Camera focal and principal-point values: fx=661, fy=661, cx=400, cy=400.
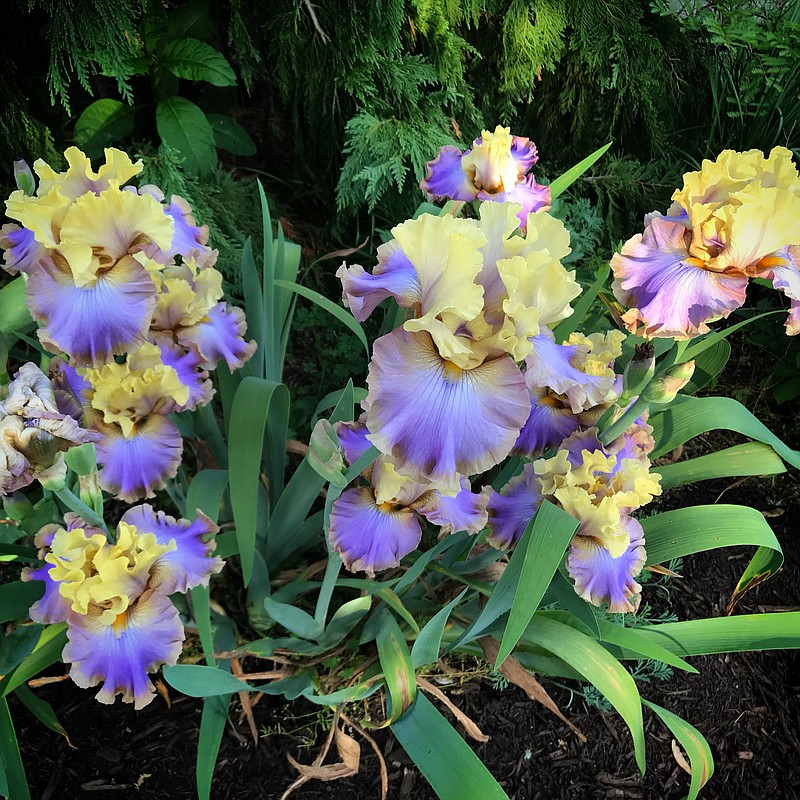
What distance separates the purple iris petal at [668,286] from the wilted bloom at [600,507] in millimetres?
268

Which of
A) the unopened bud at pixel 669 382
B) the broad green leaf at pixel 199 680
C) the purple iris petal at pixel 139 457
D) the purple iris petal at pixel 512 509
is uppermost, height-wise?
the unopened bud at pixel 669 382

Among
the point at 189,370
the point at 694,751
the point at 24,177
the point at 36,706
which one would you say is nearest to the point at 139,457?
the point at 189,370

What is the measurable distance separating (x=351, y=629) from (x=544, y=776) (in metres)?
0.66

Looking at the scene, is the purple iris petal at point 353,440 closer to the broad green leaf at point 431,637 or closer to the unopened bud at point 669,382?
the broad green leaf at point 431,637

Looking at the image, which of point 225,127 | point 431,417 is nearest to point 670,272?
point 431,417

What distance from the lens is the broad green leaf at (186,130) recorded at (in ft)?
7.22

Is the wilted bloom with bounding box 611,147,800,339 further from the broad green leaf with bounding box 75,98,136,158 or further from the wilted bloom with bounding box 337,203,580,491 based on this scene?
the broad green leaf with bounding box 75,98,136,158

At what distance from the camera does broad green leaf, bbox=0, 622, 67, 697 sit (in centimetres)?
128

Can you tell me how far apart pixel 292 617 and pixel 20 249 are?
2.94ft

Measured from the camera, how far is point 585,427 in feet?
4.23

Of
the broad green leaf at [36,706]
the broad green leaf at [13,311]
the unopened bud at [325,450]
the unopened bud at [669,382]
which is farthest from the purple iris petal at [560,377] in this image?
the broad green leaf at [36,706]

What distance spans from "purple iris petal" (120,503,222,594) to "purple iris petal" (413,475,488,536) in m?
0.41

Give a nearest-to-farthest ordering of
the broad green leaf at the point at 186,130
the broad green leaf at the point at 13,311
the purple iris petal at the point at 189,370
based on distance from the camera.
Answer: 1. the purple iris petal at the point at 189,370
2. the broad green leaf at the point at 13,311
3. the broad green leaf at the point at 186,130

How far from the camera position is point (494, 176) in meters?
1.59
